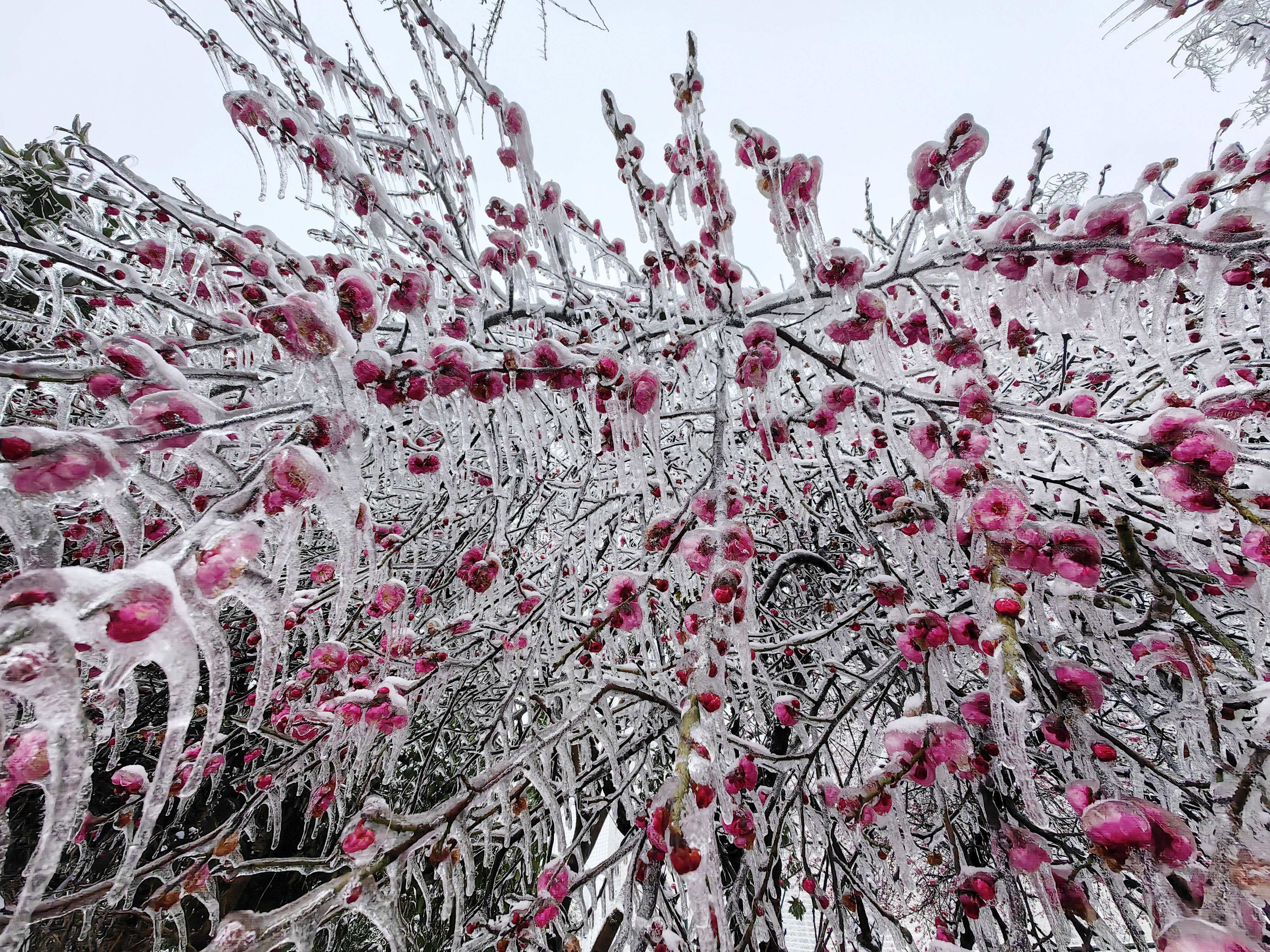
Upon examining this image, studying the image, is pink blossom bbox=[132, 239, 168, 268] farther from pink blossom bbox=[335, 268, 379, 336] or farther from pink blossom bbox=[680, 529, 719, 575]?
pink blossom bbox=[680, 529, 719, 575]

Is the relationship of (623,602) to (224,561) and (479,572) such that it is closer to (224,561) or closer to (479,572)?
(479,572)

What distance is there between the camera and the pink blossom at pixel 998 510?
106 cm

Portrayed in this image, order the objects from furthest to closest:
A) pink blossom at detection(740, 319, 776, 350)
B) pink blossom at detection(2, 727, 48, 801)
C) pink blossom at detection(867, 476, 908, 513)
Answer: pink blossom at detection(867, 476, 908, 513) < pink blossom at detection(740, 319, 776, 350) < pink blossom at detection(2, 727, 48, 801)

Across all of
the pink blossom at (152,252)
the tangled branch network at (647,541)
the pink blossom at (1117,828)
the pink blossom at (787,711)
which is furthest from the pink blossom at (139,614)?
the pink blossom at (152,252)

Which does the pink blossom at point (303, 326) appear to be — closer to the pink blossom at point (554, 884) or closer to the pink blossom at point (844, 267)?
the pink blossom at point (844, 267)

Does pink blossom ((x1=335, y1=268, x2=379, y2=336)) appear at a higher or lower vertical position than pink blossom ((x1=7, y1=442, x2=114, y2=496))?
higher

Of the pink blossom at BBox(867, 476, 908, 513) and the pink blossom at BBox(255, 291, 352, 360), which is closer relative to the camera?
the pink blossom at BBox(255, 291, 352, 360)

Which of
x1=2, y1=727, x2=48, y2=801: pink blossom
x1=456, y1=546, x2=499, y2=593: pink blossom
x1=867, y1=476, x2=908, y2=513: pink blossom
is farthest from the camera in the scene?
x1=456, y1=546, x2=499, y2=593: pink blossom

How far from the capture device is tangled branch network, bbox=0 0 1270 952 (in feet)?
2.72

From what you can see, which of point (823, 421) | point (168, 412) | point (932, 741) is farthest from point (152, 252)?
point (932, 741)

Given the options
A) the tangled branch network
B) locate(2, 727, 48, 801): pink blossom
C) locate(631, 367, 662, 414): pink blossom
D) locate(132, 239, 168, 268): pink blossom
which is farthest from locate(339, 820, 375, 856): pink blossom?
locate(132, 239, 168, 268): pink blossom

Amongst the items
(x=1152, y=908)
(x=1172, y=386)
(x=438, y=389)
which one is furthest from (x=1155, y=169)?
(x=438, y=389)

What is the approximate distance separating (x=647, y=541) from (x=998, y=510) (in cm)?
77

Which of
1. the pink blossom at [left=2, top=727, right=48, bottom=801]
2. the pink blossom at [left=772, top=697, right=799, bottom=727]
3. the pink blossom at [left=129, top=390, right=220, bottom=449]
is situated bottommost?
the pink blossom at [left=772, top=697, right=799, bottom=727]
